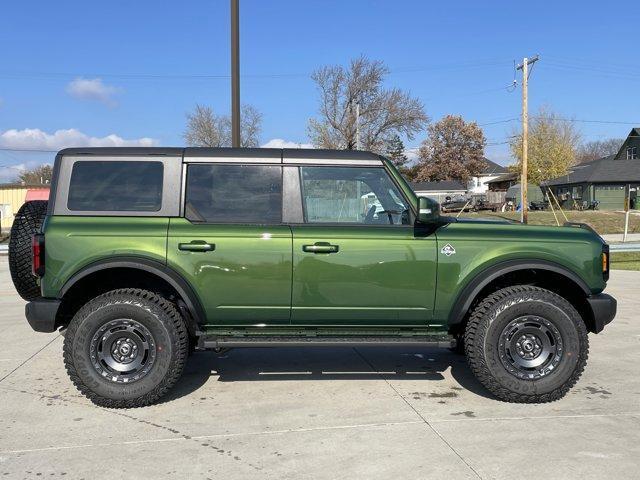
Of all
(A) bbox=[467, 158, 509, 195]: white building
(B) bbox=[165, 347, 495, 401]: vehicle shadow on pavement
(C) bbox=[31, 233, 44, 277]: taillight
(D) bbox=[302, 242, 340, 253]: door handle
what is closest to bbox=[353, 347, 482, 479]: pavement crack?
(B) bbox=[165, 347, 495, 401]: vehicle shadow on pavement

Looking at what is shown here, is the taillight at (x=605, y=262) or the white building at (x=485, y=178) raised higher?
the white building at (x=485, y=178)

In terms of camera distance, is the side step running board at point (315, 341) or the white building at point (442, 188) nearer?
the side step running board at point (315, 341)

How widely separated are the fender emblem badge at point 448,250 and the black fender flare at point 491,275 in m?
0.26

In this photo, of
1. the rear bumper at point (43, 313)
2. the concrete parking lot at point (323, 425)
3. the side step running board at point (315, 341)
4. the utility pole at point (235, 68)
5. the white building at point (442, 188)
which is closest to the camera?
the concrete parking lot at point (323, 425)

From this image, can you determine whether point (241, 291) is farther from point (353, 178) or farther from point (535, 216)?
point (535, 216)

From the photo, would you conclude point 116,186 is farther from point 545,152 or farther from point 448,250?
point 545,152

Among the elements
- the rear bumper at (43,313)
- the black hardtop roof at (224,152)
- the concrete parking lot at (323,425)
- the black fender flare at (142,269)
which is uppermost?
the black hardtop roof at (224,152)

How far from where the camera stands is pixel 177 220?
169 inches

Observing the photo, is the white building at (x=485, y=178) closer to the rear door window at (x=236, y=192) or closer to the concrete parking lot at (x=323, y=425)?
the concrete parking lot at (x=323, y=425)

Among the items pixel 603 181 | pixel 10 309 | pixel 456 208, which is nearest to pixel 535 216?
pixel 456 208

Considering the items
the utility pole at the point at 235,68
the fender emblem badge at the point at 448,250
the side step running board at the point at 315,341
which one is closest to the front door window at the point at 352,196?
the fender emblem badge at the point at 448,250

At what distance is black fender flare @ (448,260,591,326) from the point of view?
429 cm

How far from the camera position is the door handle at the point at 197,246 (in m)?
4.18

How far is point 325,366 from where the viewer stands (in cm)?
546
